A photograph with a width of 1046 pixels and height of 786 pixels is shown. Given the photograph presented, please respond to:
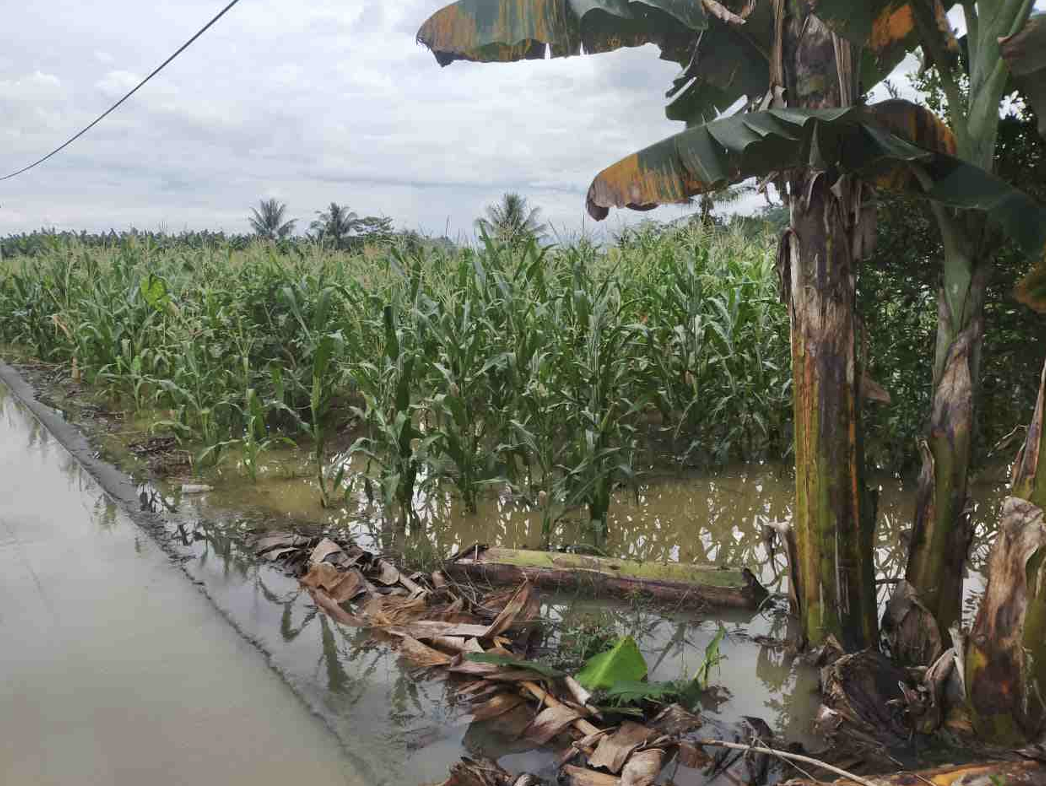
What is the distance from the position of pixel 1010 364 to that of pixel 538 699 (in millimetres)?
3246

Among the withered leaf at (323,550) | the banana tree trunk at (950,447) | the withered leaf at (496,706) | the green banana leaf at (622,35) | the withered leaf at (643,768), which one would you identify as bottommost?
the withered leaf at (496,706)

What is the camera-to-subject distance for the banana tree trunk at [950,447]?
308 centimetres

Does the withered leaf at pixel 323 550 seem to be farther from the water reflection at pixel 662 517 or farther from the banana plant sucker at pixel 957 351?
the banana plant sucker at pixel 957 351

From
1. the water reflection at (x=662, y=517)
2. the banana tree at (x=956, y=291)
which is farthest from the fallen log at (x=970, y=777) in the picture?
the water reflection at (x=662, y=517)

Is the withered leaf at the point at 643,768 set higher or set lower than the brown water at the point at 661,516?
lower

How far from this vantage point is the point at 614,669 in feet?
9.75

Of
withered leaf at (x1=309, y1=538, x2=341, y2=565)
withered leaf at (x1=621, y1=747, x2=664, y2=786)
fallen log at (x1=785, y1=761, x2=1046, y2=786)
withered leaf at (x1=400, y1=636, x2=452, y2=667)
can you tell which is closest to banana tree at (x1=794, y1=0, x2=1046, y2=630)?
fallen log at (x1=785, y1=761, x2=1046, y2=786)

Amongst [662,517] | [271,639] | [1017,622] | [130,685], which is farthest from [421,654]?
[662,517]

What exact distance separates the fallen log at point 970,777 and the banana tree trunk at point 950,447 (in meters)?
0.83

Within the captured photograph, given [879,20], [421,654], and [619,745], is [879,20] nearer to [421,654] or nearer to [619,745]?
[619,745]

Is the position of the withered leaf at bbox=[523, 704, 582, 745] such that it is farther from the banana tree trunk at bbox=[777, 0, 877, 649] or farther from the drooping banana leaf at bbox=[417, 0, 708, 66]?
the drooping banana leaf at bbox=[417, 0, 708, 66]

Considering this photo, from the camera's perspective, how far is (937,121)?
11.0 feet

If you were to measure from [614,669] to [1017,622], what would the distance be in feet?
4.14

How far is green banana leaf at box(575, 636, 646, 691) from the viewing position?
2953 mm
